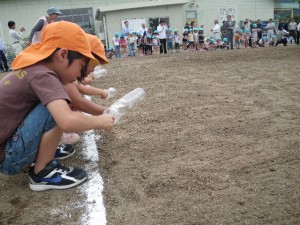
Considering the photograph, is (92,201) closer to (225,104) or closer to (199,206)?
(199,206)

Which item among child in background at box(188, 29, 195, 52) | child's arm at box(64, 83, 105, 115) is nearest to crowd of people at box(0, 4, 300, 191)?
child's arm at box(64, 83, 105, 115)

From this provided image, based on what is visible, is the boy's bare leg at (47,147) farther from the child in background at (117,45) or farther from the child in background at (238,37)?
the child in background at (238,37)

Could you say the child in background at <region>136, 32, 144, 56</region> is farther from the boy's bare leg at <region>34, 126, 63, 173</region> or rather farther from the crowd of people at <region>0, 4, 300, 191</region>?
the boy's bare leg at <region>34, 126, 63, 173</region>

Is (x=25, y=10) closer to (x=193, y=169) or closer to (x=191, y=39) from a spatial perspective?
(x=191, y=39)

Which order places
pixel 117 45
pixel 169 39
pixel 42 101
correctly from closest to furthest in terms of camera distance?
pixel 42 101, pixel 117 45, pixel 169 39

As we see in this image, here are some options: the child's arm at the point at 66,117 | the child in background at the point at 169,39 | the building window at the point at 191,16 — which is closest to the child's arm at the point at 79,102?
the child's arm at the point at 66,117

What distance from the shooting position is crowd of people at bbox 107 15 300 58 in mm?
13828

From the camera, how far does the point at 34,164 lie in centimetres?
213

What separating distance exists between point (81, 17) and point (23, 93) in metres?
18.3

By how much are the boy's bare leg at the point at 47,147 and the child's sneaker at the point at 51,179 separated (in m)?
0.04

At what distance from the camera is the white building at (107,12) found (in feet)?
58.3

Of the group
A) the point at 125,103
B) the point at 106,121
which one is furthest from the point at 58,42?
the point at 125,103

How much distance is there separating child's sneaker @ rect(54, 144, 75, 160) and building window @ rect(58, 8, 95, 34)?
676 inches

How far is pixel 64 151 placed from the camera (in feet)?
8.65
